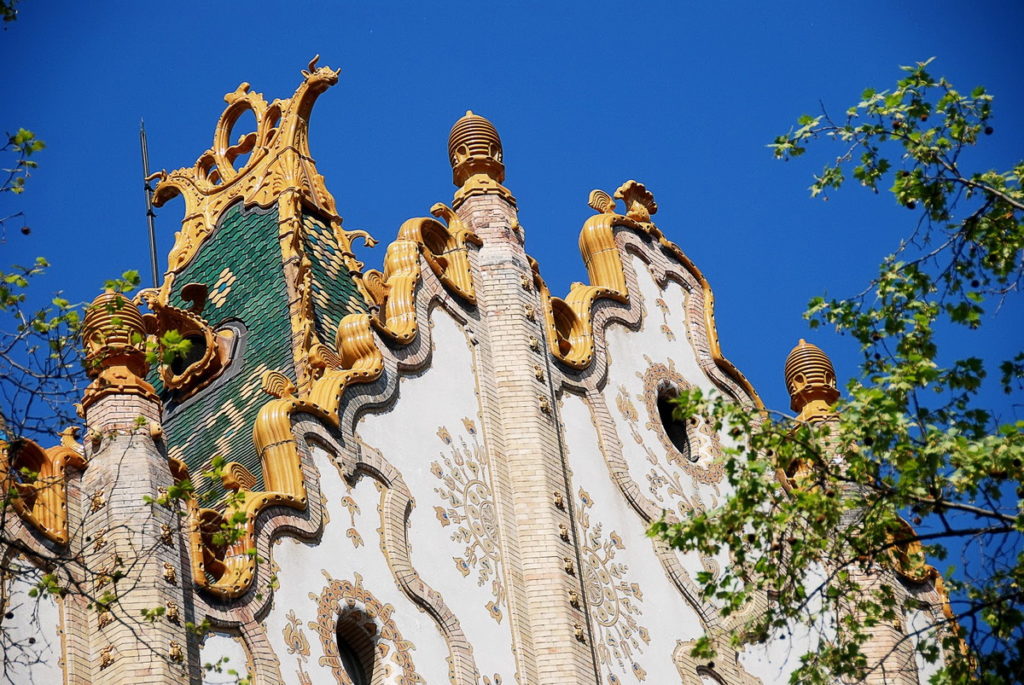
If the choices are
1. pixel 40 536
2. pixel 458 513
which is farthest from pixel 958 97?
pixel 40 536

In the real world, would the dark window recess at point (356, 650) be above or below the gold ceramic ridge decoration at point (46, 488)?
below

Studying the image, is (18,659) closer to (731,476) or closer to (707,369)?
(731,476)

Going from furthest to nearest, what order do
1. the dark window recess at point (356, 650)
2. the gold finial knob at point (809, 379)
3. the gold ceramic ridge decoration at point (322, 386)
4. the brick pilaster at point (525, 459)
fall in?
the gold finial knob at point (809, 379) < the brick pilaster at point (525, 459) < the dark window recess at point (356, 650) < the gold ceramic ridge decoration at point (322, 386)

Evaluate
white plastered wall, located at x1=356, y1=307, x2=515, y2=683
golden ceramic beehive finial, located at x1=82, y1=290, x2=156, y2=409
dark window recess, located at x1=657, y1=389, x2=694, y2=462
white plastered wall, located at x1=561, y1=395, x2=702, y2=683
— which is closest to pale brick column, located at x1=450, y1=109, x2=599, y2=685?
white plastered wall, located at x1=356, y1=307, x2=515, y2=683

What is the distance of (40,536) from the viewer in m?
17.5

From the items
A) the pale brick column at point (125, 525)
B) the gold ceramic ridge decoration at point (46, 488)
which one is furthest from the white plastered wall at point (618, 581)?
the gold ceramic ridge decoration at point (46, 488)

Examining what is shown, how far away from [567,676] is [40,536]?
5.28 m

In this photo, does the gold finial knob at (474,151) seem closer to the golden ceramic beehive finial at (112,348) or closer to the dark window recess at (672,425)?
→ the dark window recess at (672,425)

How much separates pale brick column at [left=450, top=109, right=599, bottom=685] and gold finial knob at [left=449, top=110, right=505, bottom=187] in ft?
0.03

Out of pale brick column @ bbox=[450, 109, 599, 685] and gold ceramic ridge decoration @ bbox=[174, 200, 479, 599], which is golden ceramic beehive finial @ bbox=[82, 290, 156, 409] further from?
pale brick column @ bbox=[450, 109, 599, 685]

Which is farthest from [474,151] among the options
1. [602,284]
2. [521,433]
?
[521,433]

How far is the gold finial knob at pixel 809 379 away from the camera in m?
25.3

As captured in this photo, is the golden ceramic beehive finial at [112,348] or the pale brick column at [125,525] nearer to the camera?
the pale brick column at [125,525]

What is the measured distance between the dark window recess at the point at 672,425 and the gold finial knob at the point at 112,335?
7.70 m
